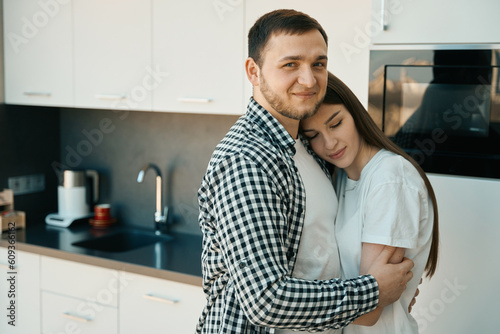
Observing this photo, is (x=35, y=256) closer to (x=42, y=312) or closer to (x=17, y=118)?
(x=42, y=312)

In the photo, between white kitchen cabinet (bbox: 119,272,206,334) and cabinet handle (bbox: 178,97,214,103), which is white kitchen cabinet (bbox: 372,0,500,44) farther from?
white kitchen cabinet (bbox: 119,272,206,334)

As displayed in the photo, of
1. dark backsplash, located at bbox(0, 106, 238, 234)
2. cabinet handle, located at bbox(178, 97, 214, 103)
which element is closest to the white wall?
cabinet handle, located at bbox(178, 97, 214, 103)

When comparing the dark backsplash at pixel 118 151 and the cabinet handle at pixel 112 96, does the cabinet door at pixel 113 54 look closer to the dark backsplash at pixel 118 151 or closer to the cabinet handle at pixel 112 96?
the cabinet handle at pixel 112 96

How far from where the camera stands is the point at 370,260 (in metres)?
1.44

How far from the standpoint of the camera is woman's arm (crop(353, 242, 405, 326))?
1.43 metres

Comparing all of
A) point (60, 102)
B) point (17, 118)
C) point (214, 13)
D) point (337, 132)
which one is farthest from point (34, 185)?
point (337, 132)

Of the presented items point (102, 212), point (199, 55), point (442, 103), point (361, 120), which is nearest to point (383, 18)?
point (442, 103)

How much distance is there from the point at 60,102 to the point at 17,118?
14.7 inches

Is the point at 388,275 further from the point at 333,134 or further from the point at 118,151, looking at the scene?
the point at 118,151

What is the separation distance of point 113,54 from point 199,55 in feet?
1.54

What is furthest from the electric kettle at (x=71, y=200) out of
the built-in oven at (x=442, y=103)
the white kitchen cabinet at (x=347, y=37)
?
the built-in oven at (x=442, y=103)

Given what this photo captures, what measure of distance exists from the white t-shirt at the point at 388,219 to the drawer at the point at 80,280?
4.18ft

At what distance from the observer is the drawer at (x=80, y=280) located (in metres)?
2.52

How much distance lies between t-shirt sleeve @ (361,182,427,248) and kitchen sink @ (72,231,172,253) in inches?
64.9
